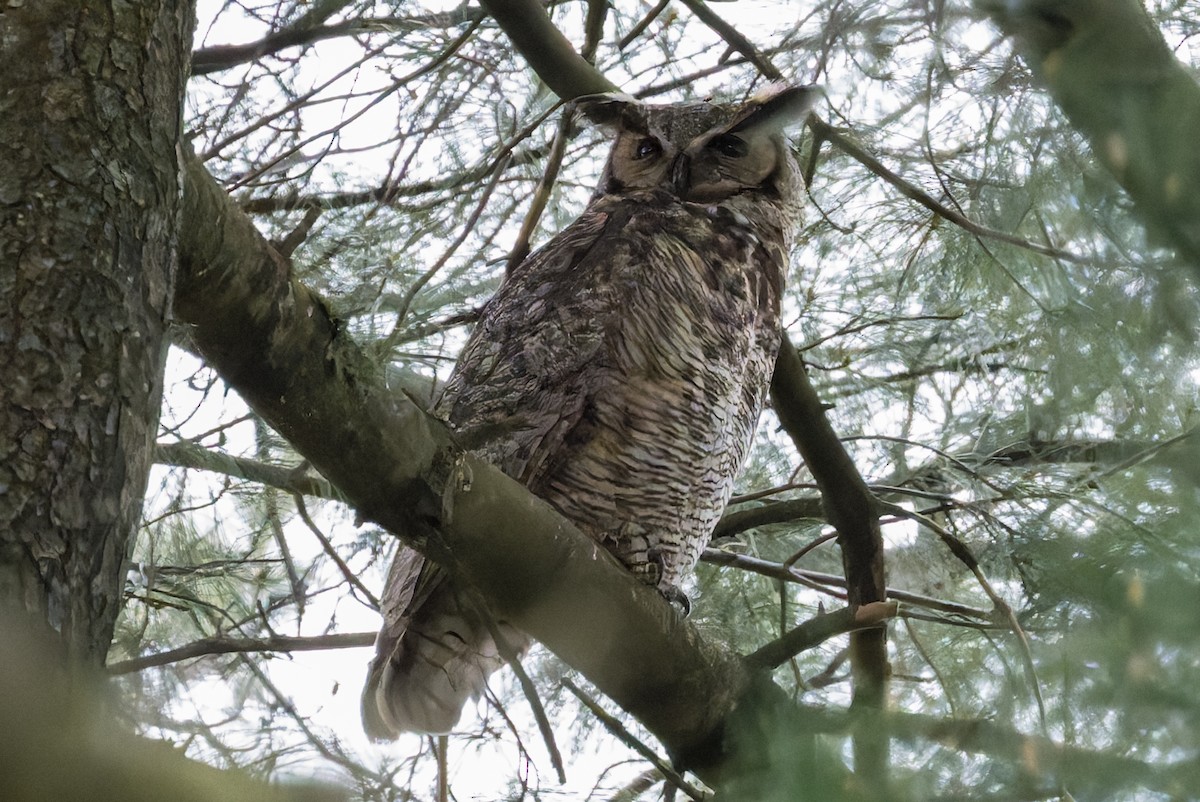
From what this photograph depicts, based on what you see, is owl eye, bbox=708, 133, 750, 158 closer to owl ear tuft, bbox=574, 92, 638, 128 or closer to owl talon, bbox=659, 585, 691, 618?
owl ear tuft, bbox=574, 92, 638, 128

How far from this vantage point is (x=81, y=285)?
111 centimetres

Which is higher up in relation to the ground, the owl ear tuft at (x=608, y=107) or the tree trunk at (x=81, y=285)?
the owl ear tuft at (x=608, y=107)

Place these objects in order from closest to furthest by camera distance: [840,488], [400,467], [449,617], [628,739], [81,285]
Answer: [81,285]
[400,467]
[628,739]
[449,617]
[840,488]

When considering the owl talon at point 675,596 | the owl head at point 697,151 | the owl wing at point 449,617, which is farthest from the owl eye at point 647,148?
the owl talon at point 675,596

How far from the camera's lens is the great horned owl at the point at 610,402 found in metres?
2.20

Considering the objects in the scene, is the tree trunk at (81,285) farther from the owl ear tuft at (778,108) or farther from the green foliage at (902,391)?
the owl ear tuft at (778,108)

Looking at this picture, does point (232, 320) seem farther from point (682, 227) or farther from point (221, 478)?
point (221, 478)

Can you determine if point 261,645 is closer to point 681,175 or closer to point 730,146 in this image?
point 681,175

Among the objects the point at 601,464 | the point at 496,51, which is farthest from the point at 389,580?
the point at 496,51

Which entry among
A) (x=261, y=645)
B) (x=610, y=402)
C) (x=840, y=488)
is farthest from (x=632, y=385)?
(x=261, y=645)

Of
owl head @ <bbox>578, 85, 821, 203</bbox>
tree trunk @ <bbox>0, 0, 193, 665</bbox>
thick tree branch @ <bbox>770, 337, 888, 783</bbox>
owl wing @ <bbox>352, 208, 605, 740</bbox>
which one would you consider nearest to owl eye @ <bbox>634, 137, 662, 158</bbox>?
owl head @ <bbox>578, 85, 821, 203</bbox>

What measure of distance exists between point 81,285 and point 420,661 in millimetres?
1315

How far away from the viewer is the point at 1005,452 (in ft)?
8.75

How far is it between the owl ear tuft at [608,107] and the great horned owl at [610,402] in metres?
0.30
